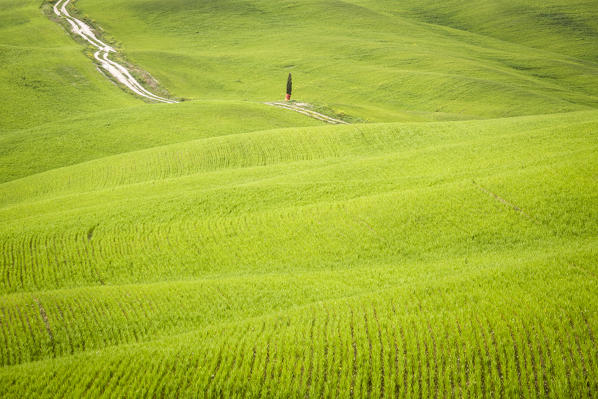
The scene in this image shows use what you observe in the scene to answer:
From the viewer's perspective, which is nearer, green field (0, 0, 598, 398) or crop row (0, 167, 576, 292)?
green field (0, 0, 598, 398)

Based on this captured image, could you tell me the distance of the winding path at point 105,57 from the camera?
58.3 m

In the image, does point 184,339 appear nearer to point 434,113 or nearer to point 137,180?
point 137,180

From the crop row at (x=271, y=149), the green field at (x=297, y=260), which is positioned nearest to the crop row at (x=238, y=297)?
the green field at (x=297, y=260)

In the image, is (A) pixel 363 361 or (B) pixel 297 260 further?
(B) pixel 297 260

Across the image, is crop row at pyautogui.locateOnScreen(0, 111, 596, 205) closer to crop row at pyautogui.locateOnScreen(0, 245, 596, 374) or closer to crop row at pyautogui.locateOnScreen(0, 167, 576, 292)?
crop row at pyautogui.locateOnScreen(0, 167, 576, 292)

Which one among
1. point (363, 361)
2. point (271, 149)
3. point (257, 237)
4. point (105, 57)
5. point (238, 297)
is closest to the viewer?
point (363, 361)

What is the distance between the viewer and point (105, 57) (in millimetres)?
69750

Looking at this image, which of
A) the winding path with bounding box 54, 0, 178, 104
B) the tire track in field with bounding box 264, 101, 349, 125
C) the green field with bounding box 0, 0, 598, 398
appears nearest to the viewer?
the green field with bounding box 0, 0, 598, 398

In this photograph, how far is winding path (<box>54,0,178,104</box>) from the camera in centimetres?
5830

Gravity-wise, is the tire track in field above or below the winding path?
below

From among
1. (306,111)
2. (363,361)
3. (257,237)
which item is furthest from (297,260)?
(306,111)

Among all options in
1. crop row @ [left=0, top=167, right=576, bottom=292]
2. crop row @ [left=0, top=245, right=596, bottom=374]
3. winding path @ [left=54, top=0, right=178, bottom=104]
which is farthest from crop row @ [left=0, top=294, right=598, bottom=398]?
winding path @ [left=54, top=0, right=178, bottom=104]

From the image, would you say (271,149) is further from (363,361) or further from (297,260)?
(363,361)

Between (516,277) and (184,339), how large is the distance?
925 centimetres
